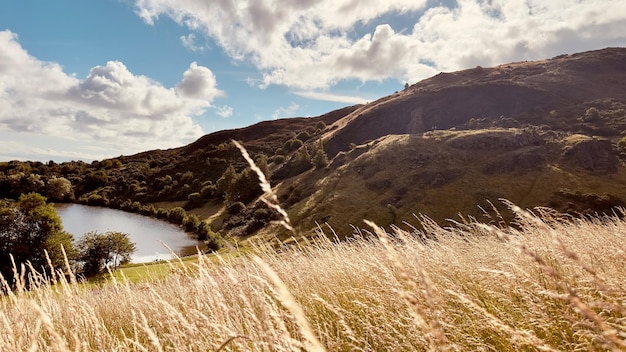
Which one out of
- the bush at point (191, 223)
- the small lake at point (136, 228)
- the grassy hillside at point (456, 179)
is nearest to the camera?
the small lake at point (136, 228)

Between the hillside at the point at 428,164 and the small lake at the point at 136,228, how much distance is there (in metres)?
5.64

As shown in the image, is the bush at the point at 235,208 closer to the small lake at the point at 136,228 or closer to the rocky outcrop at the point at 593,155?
the small lake at the point at 136,228

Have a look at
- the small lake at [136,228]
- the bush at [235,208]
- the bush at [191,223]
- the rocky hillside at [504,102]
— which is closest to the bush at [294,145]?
the rocky hillside at [504,102]

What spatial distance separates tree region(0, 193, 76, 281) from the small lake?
10831mm

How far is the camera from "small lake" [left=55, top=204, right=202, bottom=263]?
5644 centimetres

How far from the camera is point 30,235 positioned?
39.9 m

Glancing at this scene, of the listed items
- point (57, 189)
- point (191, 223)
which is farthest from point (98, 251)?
point (57, 189)

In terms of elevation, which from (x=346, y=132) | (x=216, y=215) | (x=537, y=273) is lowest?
(x=216, y=215)

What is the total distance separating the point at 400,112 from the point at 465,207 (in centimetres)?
6519

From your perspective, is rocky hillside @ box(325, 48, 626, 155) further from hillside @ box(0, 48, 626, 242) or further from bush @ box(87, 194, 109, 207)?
bush @ box(87, 194, 109, 207)

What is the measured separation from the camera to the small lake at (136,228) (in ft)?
185

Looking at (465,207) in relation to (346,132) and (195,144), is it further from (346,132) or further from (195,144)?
(195,144)

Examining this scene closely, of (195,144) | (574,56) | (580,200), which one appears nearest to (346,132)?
(580,200)

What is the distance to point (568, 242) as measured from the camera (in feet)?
18.5
